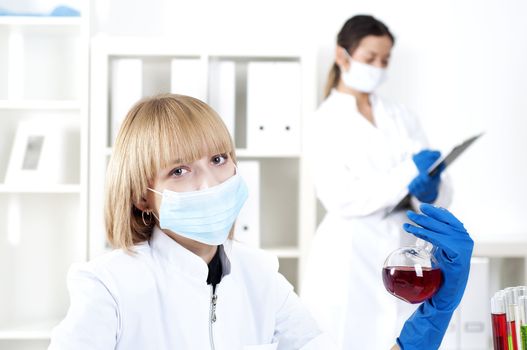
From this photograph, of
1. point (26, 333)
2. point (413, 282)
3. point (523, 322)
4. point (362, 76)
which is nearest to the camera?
point (523, 322)

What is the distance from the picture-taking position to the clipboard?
7.15 feet

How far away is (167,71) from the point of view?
119 inches

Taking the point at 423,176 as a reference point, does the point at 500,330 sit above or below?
below

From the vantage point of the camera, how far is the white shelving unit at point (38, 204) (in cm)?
300

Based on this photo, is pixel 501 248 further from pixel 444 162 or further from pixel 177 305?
pixel 177 305

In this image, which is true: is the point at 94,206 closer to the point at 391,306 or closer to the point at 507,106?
the point at 391,306

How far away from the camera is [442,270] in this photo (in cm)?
122

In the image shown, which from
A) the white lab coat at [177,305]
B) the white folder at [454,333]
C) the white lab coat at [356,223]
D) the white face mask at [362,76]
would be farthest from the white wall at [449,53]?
the white lab coat at [177,305]

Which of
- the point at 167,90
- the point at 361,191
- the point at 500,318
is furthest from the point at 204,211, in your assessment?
the point at 167,90

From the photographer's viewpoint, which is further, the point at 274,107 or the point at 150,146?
the point at 274,107

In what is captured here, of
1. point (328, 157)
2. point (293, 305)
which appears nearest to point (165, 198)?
point (293, 305)

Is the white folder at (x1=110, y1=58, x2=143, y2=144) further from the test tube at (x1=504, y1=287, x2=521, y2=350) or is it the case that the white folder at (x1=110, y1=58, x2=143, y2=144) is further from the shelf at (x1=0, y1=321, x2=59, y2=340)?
the test tube at (x1=504, y1=287, x2=521, y2=350)

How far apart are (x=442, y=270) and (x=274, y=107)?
169 cm

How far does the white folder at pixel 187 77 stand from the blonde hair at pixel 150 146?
148cm
